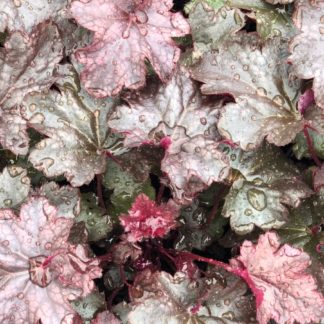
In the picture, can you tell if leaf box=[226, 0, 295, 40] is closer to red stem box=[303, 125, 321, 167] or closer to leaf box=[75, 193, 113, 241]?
red stem box=[303, 125, 321, 167]

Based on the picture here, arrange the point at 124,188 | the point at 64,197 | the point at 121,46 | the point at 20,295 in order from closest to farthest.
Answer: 1. the point at 20,295
2. the point at 121,46
3. the point at 64,197
4. the point at 124,188

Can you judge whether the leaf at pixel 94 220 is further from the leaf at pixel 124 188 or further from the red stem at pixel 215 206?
the red stem at pixel 215 206

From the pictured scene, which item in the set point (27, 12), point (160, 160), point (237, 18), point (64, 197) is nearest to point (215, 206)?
point (160, 160)

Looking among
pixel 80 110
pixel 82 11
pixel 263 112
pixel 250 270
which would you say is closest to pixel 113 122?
pixel 80 110

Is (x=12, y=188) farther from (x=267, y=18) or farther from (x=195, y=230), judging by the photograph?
(x=267, y=18)

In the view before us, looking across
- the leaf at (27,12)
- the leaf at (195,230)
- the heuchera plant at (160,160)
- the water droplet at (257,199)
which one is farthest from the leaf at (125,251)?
the leaf at (27,12)

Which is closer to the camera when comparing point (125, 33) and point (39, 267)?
point (39, 267)
